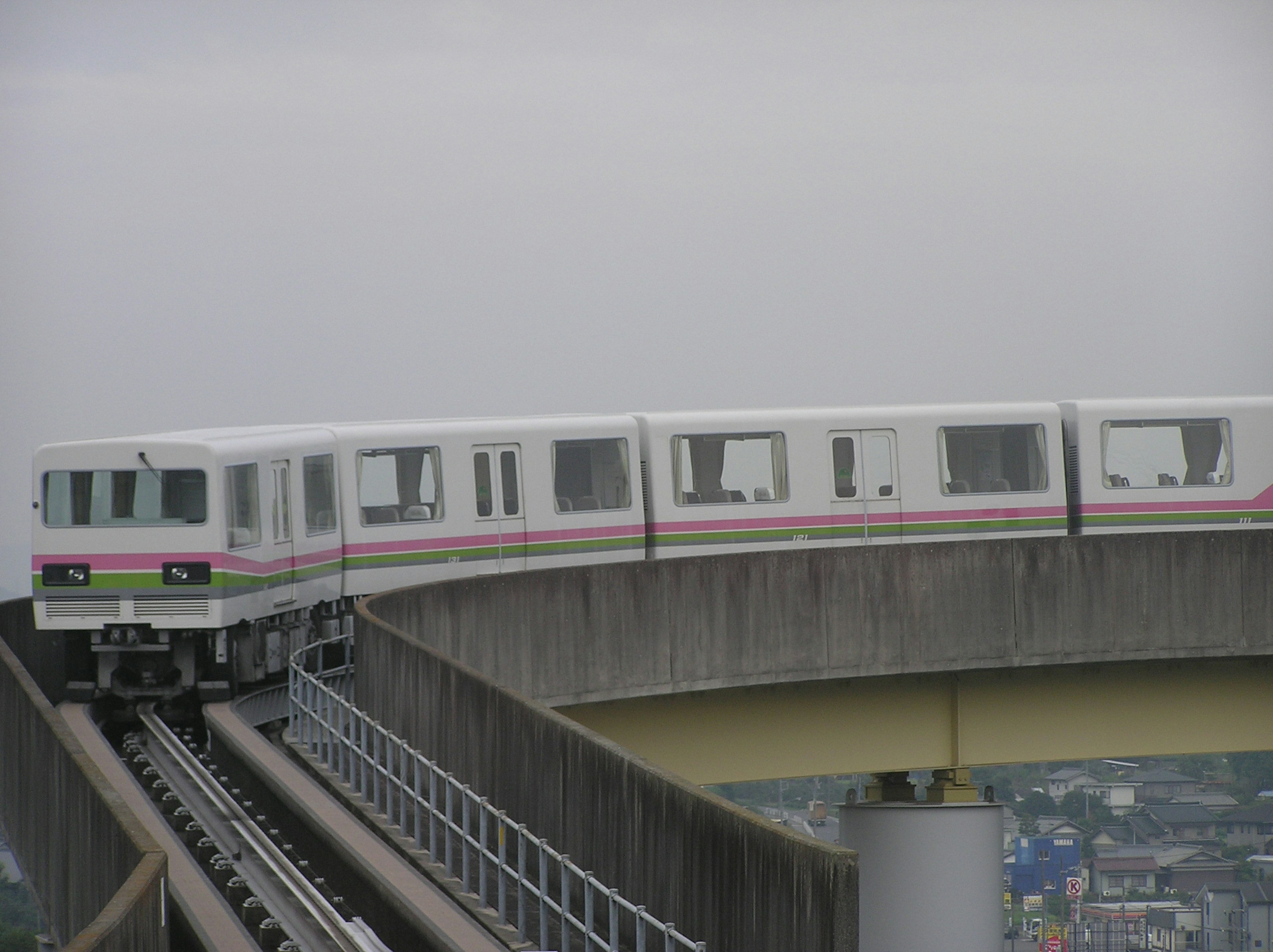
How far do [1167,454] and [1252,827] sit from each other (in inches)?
1491

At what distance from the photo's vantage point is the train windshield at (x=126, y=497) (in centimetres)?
1827

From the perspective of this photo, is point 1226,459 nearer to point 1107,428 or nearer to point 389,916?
point 1107,428

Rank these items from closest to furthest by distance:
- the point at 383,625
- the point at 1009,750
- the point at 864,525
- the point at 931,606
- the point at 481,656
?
1. the point at 383,625
2. the point at 481,656
3. the point at 931,606
4. the point at 1009,750
5. the point at 864,525

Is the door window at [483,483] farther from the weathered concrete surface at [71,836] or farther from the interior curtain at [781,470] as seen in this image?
the weathered concrete surface at [71,836]

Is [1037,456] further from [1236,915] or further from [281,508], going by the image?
[1236,915]

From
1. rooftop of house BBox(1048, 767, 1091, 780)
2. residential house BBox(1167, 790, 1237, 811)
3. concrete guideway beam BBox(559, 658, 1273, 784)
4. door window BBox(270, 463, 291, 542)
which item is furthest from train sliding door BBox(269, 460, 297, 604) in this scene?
residential house BBox(1167, 790, 1237, 811)

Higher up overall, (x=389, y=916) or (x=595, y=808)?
(x=595, y=808)

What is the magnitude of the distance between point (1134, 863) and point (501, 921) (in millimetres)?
43223

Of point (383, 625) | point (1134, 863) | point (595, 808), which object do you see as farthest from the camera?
point (1134, 863)

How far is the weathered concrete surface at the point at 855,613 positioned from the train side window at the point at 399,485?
4.65 metres

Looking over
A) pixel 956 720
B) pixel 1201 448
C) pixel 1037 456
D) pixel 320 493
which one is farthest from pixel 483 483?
pixel 1201 448

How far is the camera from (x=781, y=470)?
81.4 ft

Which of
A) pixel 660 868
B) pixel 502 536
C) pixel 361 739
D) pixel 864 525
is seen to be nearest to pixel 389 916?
pixel 660 868

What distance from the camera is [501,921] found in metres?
9.97
